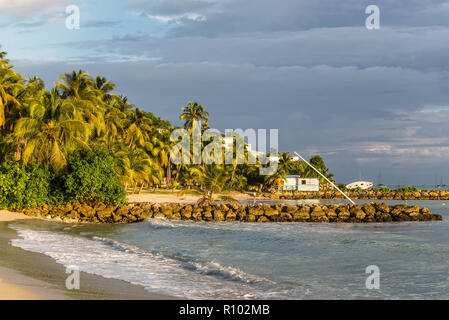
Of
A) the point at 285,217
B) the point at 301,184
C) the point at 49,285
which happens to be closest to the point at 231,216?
the point at 285,217

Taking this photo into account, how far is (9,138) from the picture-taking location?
1129 inches

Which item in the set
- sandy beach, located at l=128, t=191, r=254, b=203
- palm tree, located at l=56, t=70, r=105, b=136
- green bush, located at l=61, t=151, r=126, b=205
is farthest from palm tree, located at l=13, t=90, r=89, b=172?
sandy beach, located at l=128, t=191, r=254, b=203

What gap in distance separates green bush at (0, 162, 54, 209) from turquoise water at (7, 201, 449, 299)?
6.23m

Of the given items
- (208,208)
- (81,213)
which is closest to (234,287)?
(81,213)

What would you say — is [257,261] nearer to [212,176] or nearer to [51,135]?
[51,135]

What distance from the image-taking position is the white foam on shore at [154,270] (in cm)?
950

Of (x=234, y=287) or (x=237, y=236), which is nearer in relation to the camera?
(x=234, y=287)

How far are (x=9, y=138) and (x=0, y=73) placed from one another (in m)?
4.22

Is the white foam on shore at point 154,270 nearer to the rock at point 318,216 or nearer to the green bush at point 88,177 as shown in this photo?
the green bush at point 88,177

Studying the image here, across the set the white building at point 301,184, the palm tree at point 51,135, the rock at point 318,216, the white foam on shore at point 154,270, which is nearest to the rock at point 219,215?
the rock at point 318,216

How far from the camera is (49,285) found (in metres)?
8.90

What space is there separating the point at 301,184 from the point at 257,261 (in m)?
89.7
